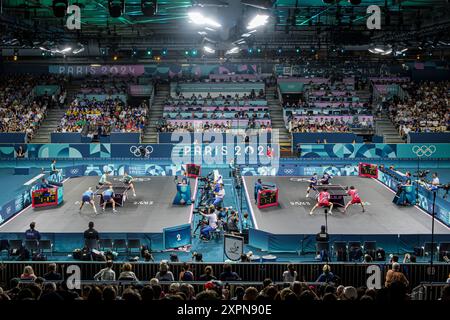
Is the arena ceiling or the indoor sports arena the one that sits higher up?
the arena ceiling

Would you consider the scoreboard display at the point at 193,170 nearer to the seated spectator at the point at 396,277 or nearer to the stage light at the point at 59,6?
the stage light at the point at 59,6

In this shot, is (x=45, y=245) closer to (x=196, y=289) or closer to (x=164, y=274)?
(x=164, y=274)

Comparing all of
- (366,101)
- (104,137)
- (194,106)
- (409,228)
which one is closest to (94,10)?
(104,137)

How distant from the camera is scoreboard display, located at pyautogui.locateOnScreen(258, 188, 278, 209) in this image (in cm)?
2330

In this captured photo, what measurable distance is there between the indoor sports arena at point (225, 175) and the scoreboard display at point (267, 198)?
15cm

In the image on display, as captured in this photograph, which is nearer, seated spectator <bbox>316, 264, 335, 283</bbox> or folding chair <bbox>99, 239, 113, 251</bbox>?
seated spectator <bbox>316, 264, 335, 283</bbox>

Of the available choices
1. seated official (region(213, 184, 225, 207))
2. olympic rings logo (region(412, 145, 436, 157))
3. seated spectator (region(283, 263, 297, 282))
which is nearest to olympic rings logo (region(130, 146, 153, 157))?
seated official (region(213, 184, 225, 207))

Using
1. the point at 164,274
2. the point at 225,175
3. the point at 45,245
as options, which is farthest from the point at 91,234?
the point at 225,175

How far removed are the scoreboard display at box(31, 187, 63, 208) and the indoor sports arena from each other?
0.31 ft

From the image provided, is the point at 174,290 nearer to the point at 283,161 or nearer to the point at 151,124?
the point at 283,161

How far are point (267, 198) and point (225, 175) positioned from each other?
10.5 metres

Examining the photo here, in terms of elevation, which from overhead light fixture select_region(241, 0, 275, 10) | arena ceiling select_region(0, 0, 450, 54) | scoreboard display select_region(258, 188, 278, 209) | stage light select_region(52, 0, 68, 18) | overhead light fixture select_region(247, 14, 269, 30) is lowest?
scoreboard display select_region(258, 188, 278, 209)

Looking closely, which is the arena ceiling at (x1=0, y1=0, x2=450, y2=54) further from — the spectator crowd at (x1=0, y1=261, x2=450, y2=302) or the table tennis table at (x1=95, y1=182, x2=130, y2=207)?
the spectator crowd at (x1=0, y1=261, x2=450, y2=302)

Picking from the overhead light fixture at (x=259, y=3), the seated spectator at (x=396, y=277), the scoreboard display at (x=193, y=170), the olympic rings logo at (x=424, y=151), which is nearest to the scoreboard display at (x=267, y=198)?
the scoreboard display at (x=193, y=170)
